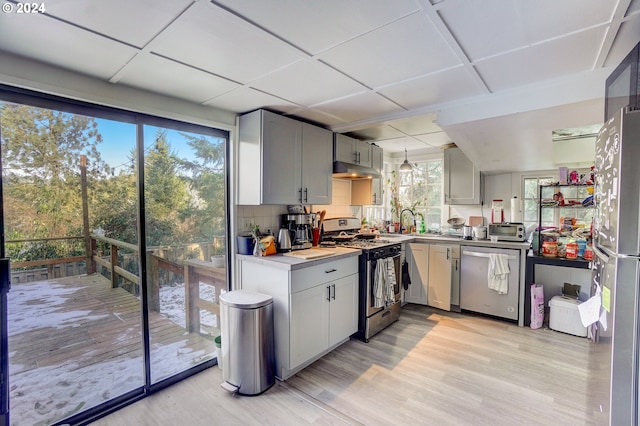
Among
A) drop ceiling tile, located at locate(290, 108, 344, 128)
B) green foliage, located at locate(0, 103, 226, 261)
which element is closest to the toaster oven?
drop ceiling tile, located at locate(290, 108, 344, 128)

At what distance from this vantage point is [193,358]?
8.71 feet

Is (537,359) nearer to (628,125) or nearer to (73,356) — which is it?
(628,125)

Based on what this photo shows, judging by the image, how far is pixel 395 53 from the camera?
1728mm

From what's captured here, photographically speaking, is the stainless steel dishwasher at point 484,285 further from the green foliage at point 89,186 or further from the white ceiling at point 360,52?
the green foliage at point 89,186

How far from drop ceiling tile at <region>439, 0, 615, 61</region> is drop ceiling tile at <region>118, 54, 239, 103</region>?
1.52 metres

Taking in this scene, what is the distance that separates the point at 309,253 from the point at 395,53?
180 cm

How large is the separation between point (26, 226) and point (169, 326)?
1.27 m

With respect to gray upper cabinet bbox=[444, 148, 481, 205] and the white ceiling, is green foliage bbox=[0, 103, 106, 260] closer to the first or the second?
the white ceiling

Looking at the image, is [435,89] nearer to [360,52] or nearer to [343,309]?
[360,52]

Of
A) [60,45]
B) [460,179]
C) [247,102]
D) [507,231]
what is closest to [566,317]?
[507,231]

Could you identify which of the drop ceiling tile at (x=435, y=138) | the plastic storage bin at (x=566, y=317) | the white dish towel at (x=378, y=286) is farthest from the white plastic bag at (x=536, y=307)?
the drop ceiling tile at (x=435, y=138)

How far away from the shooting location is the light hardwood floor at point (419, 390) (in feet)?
6.53

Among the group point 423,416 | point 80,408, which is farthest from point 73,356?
point 423,416

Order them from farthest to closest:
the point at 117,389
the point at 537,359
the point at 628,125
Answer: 1. the point at 537,359
2. the point at 117,389
3. the point at 628,125
